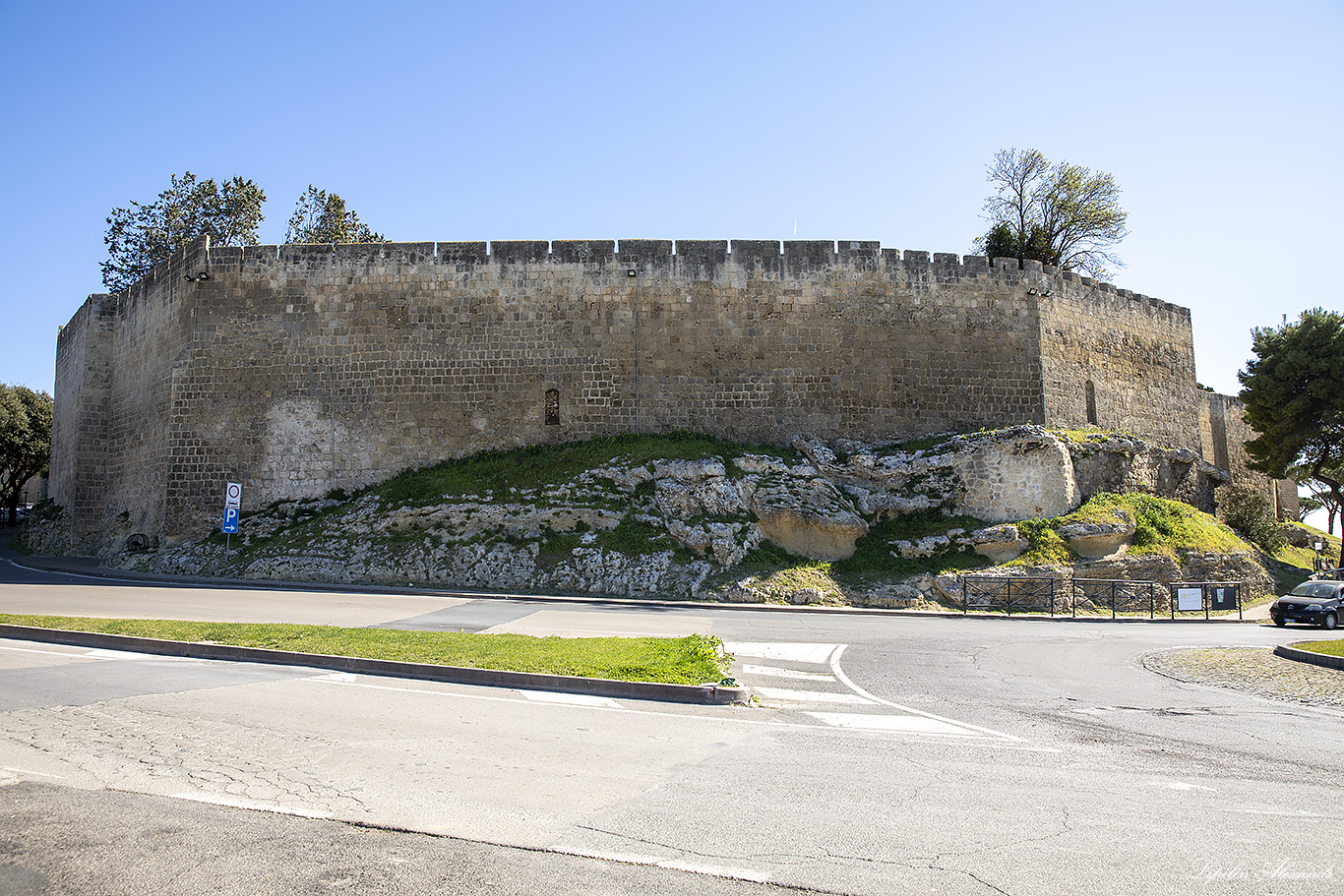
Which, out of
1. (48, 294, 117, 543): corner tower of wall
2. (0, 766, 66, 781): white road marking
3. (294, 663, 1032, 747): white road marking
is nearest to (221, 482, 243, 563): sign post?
(48, 294, 117, 543): corner tower of wall

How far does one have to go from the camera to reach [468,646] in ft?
37.2

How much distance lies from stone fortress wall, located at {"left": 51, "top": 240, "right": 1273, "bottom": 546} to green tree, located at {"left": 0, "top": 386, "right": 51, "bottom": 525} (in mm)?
25635

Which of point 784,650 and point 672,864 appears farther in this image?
point 784,650

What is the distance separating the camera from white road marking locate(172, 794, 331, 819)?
5.18 meters

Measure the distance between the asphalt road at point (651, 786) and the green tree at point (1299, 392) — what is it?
2847 centimetres

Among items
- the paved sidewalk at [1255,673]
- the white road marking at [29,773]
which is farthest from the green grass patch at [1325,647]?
the white road marking at [29,773]

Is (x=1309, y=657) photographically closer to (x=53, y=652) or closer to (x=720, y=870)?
(x=720, y=870)

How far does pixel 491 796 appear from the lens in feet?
18.3

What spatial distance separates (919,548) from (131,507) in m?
26.8

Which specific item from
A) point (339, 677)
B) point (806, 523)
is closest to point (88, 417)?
point (806, 523)

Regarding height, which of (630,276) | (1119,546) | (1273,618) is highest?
(630,276)

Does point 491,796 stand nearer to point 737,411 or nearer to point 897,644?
point 897,644

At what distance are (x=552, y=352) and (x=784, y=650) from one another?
1540cm

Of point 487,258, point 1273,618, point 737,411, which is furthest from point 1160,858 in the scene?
point 487,258
